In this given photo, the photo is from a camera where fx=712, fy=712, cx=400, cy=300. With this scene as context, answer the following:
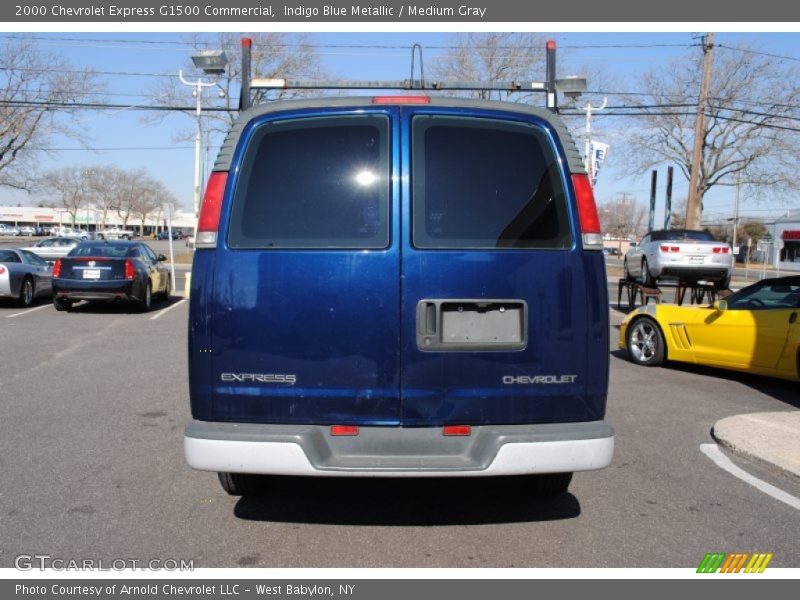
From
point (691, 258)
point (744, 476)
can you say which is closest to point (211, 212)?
point (744, 476)

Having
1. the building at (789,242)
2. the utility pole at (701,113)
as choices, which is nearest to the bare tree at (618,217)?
the building at (789,242)

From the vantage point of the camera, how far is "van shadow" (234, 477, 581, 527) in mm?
4242

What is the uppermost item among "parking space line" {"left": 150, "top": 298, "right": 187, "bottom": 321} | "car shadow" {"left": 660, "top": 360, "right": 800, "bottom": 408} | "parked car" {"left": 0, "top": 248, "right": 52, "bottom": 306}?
"parked car" {"left": 0, "top": 248, "right": 52, "bottom": 306}

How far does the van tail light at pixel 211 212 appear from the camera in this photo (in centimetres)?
356

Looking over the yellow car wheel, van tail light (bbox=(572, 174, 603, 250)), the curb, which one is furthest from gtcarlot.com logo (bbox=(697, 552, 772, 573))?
the yellow car wheel

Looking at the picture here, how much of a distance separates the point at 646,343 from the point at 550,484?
631 centimetres

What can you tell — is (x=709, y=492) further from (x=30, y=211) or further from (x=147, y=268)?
(x=30, y=211)

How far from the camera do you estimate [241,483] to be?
4.36 metres

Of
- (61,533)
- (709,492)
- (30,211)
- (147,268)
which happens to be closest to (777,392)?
(709,492)

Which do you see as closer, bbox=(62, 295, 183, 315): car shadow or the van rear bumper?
the van rear bumper

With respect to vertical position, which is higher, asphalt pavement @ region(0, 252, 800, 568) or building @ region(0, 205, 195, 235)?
building @ region(0, 205, 195, 235)

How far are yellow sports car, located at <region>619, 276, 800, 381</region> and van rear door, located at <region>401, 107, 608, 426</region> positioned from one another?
584 cm

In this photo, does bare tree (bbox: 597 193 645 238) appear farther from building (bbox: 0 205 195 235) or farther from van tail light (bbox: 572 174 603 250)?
van tail light (bbox: 572 174 603 250)

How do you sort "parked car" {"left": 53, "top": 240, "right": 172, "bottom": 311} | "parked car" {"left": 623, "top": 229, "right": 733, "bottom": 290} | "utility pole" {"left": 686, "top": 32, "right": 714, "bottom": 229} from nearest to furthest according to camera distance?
"parked car" {"left": 53, "top": 240, "right": 172, "bottom": 311}, "parked car" {"left": 623, "top": 229, "right": 733, "bottom": 290}, "utility pole" {"left": 686, "top": 32, "right": 714, "bottom": 229}
